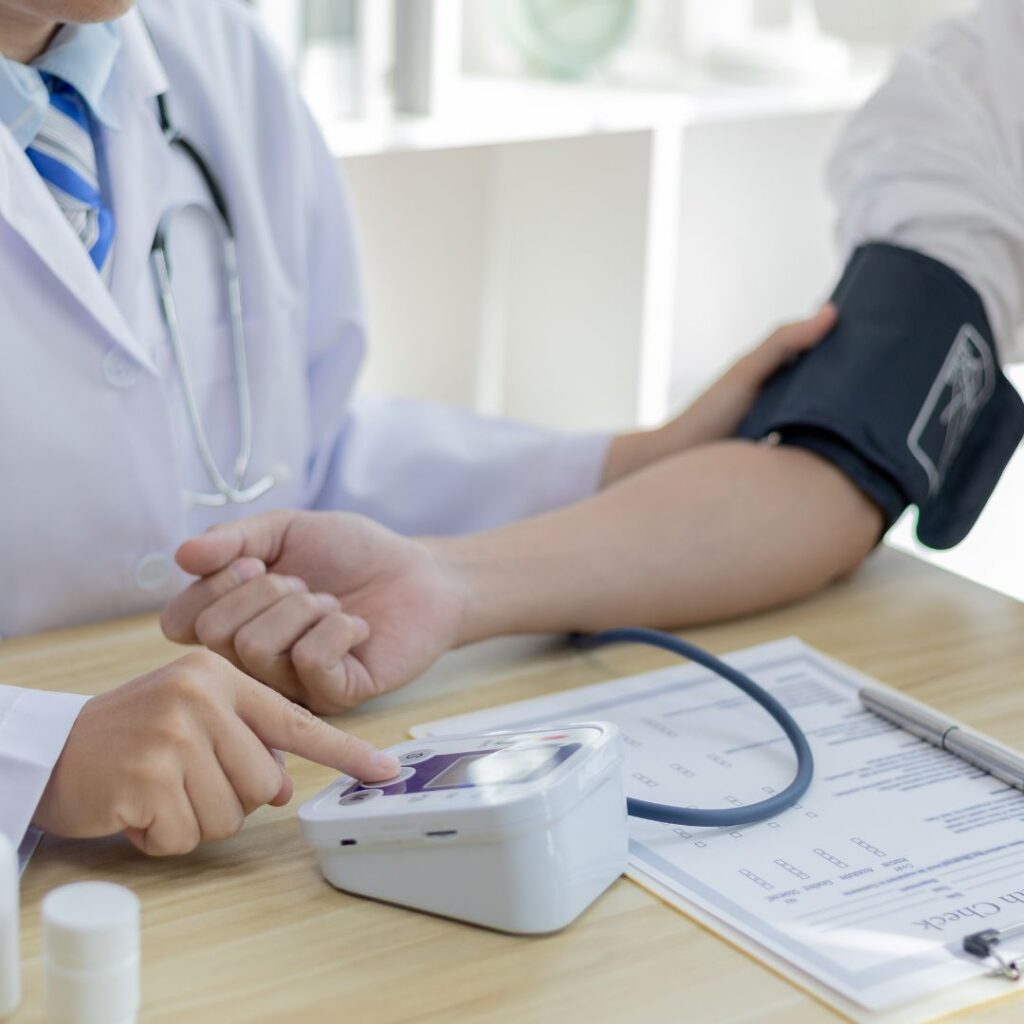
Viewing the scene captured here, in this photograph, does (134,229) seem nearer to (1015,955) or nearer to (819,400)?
(819,400)

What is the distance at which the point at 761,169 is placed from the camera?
224 cm

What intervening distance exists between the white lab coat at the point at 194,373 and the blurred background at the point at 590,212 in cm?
69

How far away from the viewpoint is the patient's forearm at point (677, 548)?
992mm

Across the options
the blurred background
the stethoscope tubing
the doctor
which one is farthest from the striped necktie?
the blurred background

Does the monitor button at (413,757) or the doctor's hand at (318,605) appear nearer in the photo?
the monitor button at (413,757)

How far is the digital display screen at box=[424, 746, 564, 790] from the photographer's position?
0.68 metres

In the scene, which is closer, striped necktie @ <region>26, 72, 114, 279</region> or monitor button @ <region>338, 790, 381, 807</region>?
monitor button @ <region>338, 790, 381, 807</region>

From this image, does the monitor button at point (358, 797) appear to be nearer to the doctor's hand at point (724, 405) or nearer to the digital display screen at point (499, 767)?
the digital display screen at point (499, 767)

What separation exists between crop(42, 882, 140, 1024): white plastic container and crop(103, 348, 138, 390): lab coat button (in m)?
0.54

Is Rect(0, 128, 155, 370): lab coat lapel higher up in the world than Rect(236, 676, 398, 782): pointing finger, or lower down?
higher up

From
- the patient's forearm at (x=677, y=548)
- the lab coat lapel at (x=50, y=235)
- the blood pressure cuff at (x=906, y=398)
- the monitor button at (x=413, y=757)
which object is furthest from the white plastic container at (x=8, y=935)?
the blood pressure cuff at (x=906, y=398)

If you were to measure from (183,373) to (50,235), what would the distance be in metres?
0.15

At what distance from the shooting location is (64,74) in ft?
3.46

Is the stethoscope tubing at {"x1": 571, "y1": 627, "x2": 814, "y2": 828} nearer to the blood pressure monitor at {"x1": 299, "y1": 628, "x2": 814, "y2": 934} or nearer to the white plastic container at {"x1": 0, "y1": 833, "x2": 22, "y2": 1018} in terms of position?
the blood pressure monitor at {"x1": 299, "y1": 628, "x2": 814, "y2": 934}
